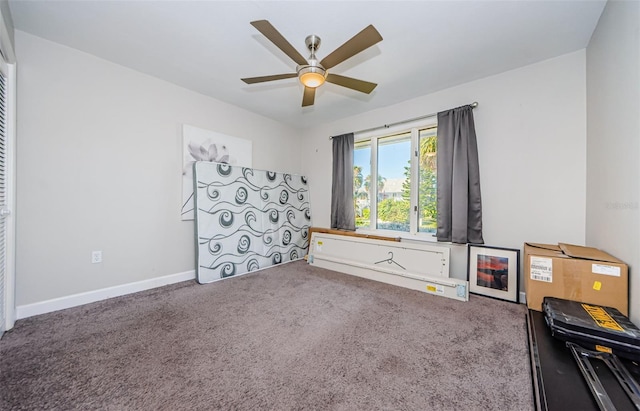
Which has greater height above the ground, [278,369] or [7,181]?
[7,181]

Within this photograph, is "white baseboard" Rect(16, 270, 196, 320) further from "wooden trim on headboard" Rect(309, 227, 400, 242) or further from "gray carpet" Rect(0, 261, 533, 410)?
"wooden trim on headboard" Rect(309, 227, 400, 242)

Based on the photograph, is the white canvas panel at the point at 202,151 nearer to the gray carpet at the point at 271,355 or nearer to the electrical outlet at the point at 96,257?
the electrical outlet at the point at 96,257

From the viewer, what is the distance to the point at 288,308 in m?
2.18

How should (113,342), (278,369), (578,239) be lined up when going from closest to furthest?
(278,369) → (113,342) → (578,239)

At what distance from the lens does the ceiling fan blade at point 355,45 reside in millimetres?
1404

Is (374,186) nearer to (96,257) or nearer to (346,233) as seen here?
(346,233)

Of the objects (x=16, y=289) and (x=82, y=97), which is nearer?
(x=16, y=289)

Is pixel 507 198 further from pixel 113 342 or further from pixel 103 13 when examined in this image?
pixel 103 13

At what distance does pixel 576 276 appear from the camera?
1.69 metres

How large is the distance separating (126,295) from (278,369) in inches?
82.6

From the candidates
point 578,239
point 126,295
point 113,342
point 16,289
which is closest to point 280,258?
point 126,295

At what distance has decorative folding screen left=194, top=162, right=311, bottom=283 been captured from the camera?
2.94 meters

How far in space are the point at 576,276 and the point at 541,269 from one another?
0.19 metres

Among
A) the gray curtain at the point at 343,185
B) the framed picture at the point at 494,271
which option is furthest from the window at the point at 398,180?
the framed picture at the point at 494,271
